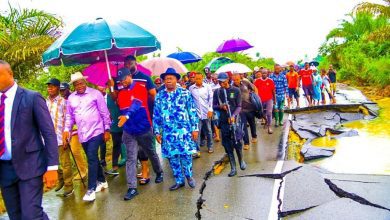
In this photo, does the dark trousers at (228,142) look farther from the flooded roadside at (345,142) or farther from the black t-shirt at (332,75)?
the black t-shirt at (332,75)

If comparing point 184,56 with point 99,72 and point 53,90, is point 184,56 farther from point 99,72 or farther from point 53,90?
point 53,90

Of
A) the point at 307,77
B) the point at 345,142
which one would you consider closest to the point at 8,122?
the point at 345,142

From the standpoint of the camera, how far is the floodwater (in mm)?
6899

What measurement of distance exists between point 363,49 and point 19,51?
25.6m

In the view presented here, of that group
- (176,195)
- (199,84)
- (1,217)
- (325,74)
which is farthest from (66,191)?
(325,74)

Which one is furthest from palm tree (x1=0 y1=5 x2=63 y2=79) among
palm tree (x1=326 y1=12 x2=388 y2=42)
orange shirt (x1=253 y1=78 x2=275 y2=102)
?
palm tree (x1=326 y1=12 x2=388 y2=42)

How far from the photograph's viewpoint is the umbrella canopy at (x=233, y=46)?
12.7 m

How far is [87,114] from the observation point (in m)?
5.22

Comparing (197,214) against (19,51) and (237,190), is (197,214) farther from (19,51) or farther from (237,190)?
(19,51)

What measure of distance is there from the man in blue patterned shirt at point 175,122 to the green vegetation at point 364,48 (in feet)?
44.7

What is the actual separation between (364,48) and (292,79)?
661 inches

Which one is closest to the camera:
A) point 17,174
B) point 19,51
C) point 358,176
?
point 17,174

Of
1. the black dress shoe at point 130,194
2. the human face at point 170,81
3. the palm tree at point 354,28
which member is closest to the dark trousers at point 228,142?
the human face at point 170,81

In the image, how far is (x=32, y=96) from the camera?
327 centimetres
